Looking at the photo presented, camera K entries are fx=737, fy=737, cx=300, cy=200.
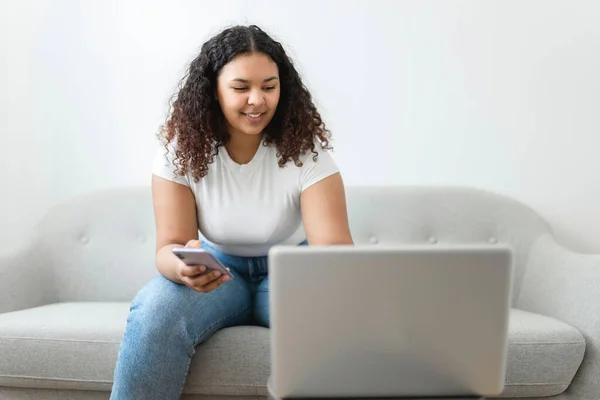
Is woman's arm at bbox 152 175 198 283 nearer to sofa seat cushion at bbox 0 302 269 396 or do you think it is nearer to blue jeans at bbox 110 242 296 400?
blue jeans at bbox 110 242 296 400

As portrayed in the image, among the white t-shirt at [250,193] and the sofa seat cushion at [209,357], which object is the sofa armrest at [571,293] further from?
the white t-shirt at [250,193]

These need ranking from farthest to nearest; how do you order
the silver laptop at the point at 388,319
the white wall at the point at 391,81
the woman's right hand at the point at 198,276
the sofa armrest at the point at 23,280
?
the white wall at the point at 391,81
the sofa armrest at the point at 23,280
the woman's right hand at the point at 198,276
the silver laptop at the point at 388,319

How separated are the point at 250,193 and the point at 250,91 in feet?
0.81

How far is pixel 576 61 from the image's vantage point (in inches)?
95.1

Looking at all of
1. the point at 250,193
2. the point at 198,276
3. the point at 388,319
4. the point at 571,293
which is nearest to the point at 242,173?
the point at 250,193

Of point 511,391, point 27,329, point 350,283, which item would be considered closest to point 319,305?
point 350,283

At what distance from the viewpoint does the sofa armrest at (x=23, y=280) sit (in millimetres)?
2143

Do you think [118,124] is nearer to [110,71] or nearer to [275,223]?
[110,71]

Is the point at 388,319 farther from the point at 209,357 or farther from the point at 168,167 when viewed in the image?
the point at 168,167

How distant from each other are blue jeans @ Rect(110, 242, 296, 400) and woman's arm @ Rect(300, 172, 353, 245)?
234 millimetres

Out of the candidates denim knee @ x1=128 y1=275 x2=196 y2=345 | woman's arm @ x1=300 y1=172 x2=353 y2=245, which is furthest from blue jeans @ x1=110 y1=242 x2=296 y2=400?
woman's arm @ x1=300 y1=172 x2=353 y2=245

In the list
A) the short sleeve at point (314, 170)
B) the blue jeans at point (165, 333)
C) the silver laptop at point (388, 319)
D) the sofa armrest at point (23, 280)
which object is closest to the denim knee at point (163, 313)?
the blue jeans at point (165, 333)

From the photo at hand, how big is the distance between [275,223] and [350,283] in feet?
2.48

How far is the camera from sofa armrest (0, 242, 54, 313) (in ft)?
7.03
